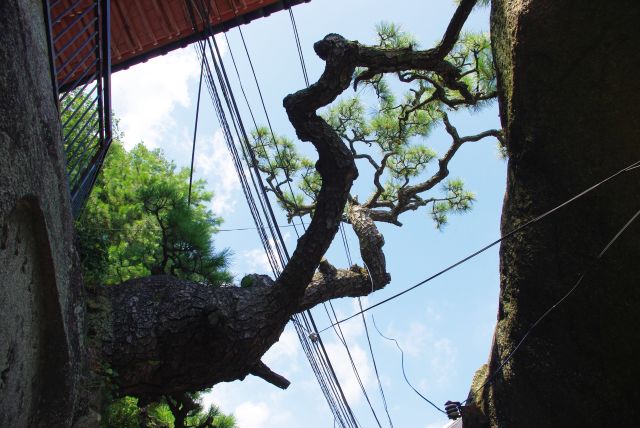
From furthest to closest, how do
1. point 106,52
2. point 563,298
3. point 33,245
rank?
point 106,52 → point 33,245 → point 563,298

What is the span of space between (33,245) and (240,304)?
1.77m

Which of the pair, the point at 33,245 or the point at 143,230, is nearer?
the point at 33,245

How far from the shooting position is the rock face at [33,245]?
2400mm

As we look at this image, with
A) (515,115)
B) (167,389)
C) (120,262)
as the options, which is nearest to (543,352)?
(515,115)

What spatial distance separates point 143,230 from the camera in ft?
21.8

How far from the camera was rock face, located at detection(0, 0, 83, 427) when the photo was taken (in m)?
2.40

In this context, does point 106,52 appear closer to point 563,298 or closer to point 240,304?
point 240,304

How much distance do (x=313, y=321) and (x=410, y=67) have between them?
231 centimetres

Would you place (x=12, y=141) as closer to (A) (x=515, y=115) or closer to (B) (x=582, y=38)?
(A) (x=515, y=115)

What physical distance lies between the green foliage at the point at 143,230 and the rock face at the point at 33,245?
114cm

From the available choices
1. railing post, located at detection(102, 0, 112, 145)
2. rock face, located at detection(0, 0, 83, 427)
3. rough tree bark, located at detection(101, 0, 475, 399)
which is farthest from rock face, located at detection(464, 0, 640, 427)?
railing post, located at detection(102, 0, 112, 145)

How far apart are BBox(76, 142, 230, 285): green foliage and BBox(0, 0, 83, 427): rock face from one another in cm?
114

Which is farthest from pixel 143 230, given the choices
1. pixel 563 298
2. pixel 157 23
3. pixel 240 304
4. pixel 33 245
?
pixel 563 298

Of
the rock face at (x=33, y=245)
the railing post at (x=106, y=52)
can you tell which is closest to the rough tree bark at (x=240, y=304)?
the rock face at (x=33, y=245)
